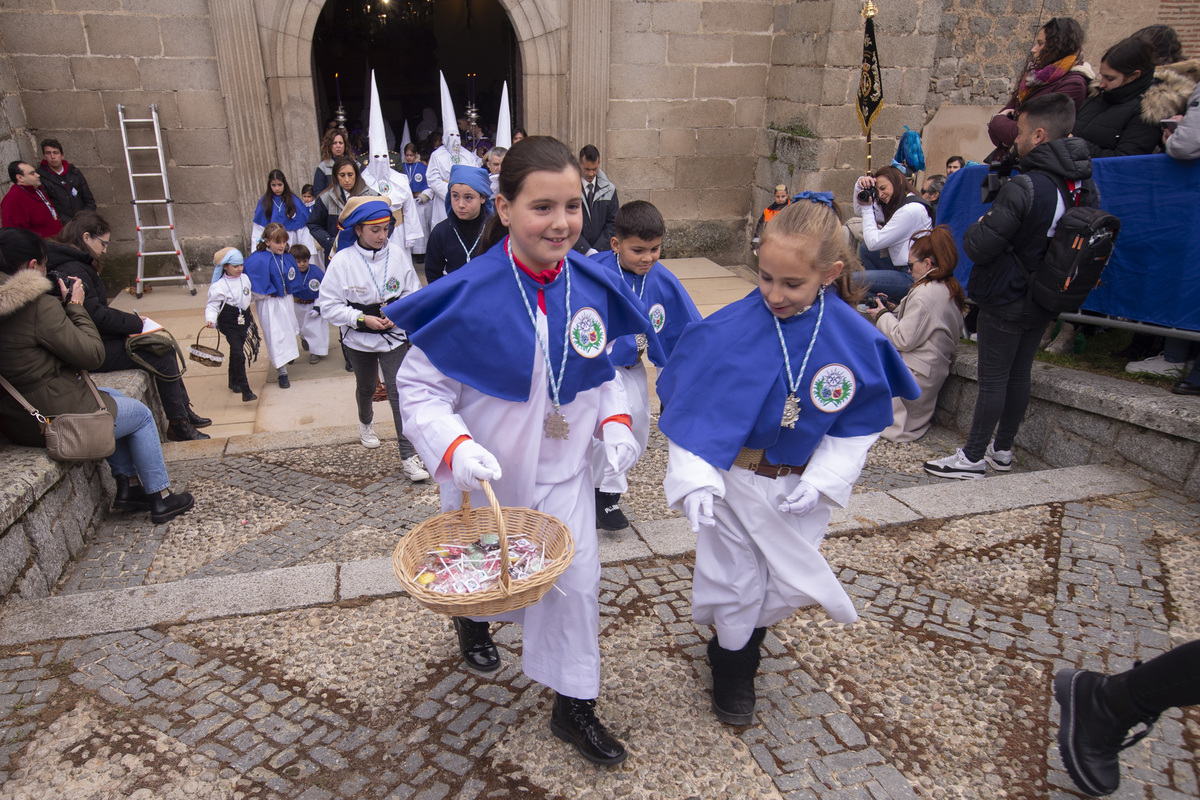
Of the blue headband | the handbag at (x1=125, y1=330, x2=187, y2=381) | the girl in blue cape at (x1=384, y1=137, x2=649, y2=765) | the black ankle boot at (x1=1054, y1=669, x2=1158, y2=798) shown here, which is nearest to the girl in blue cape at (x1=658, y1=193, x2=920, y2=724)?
the girl in blue cape at (x1=384, y1=137, x2=649, y2=765)

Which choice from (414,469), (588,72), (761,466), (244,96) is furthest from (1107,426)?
(244,96)

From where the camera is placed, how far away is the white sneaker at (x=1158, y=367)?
452 centimetres

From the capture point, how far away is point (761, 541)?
7.73 ft

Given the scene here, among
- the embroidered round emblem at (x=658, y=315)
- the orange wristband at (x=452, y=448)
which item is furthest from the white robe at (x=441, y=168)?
the orange wristband at (x=452, y=448)

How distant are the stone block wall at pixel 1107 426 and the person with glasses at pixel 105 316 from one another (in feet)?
17.7

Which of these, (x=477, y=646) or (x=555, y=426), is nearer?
(x=555, y=426)

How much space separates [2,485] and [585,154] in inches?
194

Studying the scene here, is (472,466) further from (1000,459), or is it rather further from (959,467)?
(1000,459)

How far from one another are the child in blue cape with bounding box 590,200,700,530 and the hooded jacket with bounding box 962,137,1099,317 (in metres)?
1.71

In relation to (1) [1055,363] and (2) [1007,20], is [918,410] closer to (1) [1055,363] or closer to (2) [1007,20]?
(1) [1055,363]

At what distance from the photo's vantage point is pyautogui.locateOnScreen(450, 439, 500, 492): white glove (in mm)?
2070

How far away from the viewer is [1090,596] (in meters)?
3.17

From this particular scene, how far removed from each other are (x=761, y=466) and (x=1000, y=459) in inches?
119

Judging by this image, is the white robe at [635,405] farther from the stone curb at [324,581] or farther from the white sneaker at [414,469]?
the white sneaker at [414,469]
